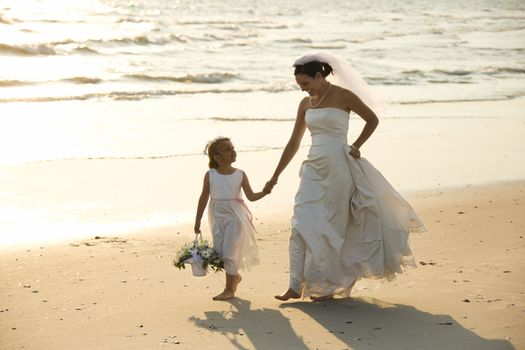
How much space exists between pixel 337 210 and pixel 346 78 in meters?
0.97

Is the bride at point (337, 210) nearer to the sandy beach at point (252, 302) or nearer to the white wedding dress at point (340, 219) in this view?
the white wedding dress at point (340, 219)

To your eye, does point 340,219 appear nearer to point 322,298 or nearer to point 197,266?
point 322,298

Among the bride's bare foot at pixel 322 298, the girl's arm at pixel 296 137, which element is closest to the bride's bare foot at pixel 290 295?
the bride's bare foot at pixel 322 298

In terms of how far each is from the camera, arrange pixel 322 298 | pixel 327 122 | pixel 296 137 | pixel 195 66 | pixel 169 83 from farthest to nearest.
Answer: pixel 195 66, pixel 169 83, pixel 296 137, pixel 322 298, pixel 327 122

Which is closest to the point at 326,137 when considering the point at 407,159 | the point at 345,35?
the point at 407,159

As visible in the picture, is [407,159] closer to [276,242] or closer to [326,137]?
[276,242]

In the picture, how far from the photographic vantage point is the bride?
23.6 ft

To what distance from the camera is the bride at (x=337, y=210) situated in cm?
721

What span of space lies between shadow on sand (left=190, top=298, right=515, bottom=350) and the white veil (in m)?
1.43

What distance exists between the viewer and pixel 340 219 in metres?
7.25

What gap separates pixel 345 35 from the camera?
41250mm

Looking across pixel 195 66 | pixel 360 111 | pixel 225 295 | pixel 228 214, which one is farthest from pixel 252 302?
pixel 195 66

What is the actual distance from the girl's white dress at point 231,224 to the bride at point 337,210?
0.39 m

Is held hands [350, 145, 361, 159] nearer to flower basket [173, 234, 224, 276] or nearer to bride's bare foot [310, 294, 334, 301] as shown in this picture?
bride's bare foot [310, 294, 334, 301]
